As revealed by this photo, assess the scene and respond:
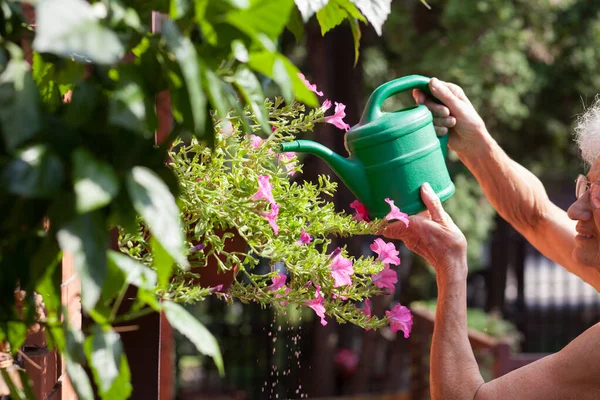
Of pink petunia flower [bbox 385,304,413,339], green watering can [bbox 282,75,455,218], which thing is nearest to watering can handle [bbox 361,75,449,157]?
green watering can [bbox 282,75,455,218]

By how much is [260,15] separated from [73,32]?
0.16m

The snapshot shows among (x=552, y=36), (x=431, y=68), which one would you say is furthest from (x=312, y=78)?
(x=552, y=36)

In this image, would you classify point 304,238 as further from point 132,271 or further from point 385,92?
point 132,271

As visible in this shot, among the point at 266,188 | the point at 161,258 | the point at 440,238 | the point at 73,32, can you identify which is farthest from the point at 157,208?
the point at 440,238

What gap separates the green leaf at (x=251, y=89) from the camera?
0.81m

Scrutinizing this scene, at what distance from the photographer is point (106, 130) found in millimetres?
710

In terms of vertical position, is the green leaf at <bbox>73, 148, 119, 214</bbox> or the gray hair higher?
the green leaf at <bbox>73, 148, 119, 214</bbox>

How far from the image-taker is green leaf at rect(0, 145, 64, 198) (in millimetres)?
646

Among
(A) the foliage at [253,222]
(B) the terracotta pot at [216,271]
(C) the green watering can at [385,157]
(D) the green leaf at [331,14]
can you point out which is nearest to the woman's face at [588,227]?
(C) the green watering can at [385,157]

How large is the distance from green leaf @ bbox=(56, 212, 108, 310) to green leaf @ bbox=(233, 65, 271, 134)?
0.70 feet

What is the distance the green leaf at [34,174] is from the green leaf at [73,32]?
9 centimetres

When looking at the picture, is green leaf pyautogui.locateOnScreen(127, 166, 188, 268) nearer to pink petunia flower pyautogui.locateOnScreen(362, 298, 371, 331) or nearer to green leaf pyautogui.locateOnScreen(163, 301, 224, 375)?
green leaf pyautogui.locateOnScreen(163, 301, 224, 375)

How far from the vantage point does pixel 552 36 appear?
7.16 meters

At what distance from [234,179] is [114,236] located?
26cm
